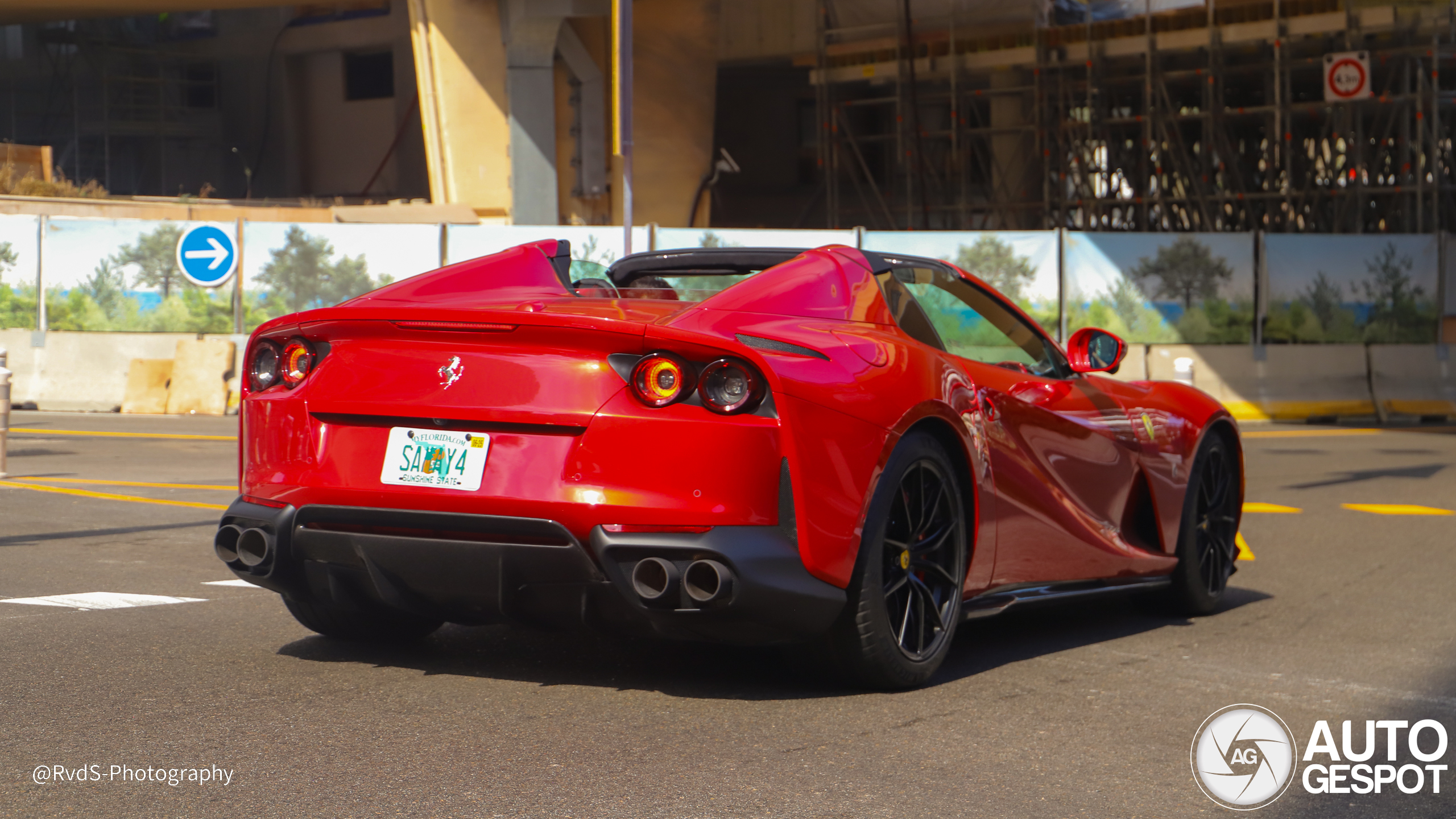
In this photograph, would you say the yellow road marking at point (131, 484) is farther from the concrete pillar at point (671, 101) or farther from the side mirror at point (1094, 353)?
the concrete pillar at point (671, 101)

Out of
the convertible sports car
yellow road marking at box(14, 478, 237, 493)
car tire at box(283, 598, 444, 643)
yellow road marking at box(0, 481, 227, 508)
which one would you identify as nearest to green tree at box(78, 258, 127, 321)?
yellow road marking at box(14, 478, 237, 493)

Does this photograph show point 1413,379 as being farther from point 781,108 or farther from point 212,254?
point 781,108

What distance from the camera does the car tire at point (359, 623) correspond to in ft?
16.9

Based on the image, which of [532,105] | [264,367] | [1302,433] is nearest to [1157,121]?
[532,105]

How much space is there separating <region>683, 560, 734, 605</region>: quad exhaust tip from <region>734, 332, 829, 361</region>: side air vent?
0.60 metres

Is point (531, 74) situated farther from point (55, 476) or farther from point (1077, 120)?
point (55, 476)

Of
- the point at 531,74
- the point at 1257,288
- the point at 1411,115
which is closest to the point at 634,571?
the point at 1257,288

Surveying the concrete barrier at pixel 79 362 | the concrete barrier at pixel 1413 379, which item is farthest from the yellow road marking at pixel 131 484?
the concrete barrier at pixel 1413 379

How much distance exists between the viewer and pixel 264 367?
470 cm

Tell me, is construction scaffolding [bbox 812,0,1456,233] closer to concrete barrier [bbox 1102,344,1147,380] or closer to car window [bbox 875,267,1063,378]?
concrete barrier [bbox 1102,344,1147,380]

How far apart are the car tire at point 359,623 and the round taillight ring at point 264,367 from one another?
2.56 ft

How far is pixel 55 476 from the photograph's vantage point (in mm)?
11500

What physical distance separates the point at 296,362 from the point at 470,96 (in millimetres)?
23361

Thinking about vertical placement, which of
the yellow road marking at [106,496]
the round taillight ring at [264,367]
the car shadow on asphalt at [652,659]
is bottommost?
the car shadow on asphalt at [652,659]
